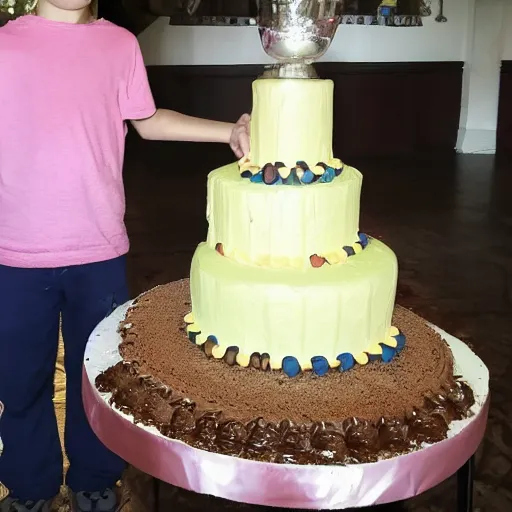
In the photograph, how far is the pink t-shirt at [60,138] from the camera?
148 centimetres

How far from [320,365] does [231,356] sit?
0.54 feet

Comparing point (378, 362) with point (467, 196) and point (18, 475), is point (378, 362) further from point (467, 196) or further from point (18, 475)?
point (467, 196)

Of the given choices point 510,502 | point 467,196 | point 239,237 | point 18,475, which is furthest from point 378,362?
point 467,196

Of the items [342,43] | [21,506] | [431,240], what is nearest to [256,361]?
[21,506]

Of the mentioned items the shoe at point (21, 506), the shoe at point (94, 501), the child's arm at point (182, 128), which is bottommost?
the shoe at point (94, 501)

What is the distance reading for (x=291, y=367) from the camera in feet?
4.10

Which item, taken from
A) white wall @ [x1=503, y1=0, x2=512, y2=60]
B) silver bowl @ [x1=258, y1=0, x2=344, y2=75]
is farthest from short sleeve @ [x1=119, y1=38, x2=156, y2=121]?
white wall @ [x1=503, y1=0, x2=512, y2=60]

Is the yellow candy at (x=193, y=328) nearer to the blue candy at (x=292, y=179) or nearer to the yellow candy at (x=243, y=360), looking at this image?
the yellow candy at (x=243, y=360)

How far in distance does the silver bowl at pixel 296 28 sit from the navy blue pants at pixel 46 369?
616 mm

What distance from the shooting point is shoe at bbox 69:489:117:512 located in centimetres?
182

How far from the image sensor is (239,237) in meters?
1.34

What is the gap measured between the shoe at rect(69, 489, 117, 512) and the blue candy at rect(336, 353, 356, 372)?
2.87ft

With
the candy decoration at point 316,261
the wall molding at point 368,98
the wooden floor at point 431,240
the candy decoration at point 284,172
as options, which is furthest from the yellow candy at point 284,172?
the wall molding at point 368,98

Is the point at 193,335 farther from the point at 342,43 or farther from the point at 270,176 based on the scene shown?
the point at 342,43
